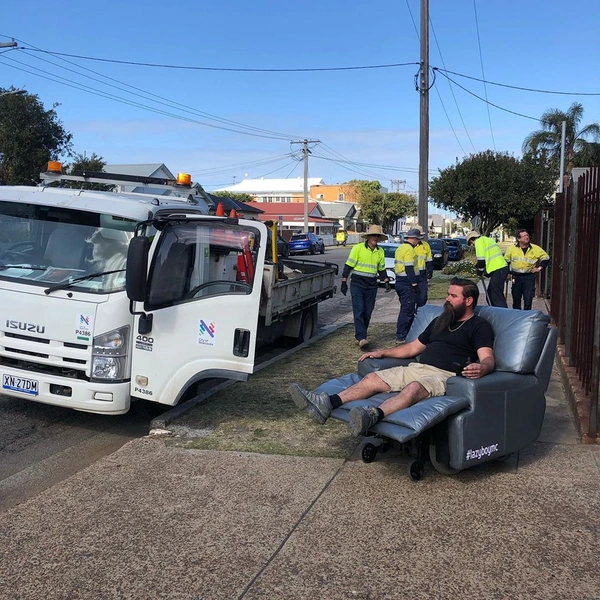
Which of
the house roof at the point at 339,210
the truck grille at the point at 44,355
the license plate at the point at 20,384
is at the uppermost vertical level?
the house roof at the point at 339,210

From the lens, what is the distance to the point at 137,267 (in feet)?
17.4

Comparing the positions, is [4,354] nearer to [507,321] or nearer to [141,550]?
[141,550]

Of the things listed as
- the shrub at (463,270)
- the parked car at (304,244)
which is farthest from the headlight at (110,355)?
the parked car at (304,244)

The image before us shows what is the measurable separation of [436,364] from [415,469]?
0.87 meters

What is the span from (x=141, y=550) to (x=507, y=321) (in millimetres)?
3097

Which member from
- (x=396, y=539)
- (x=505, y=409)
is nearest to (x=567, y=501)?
(x=505, y=409)

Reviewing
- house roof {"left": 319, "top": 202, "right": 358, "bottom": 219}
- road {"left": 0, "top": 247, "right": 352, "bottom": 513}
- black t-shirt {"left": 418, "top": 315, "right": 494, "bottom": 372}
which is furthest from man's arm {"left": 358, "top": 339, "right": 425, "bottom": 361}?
house roof {"left": 319, "top": 202, "right": 358, "bottom": 219}

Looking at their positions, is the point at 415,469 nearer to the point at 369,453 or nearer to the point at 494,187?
the point at 369,453

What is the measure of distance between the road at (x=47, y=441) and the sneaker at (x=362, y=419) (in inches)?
89.5

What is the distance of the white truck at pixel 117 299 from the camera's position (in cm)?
555

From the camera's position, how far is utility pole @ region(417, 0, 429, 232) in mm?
17531

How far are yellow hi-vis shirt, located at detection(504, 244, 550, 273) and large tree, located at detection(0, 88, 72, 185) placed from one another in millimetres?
23665

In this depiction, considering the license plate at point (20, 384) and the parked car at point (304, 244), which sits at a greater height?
the parked car at point (304, 244)

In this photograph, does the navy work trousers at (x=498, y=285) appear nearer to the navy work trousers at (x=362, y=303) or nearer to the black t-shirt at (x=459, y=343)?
the navy work trousers at (x=362, y=303)
